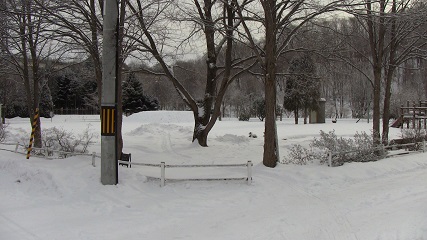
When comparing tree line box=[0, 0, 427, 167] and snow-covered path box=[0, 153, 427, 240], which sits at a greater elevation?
tree line box=[0, 0, 427, 167]

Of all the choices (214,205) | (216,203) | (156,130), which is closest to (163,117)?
(156,130)

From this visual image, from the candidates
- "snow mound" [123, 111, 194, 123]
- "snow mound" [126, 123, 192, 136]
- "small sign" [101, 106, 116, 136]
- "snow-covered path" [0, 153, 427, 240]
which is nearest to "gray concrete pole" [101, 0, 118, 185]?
"small sign" [101, 106, 116, 136]

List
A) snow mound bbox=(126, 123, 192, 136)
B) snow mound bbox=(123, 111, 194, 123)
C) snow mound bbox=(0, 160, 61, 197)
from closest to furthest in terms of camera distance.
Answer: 1. snow mound bbox=(0, 160, 61, 197)
2. snow mound bbox=(126, 123, 192, 136)
3. snow mound bbox=(123, 111, 194, 123)

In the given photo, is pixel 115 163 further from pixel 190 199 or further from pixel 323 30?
pixel 323 30

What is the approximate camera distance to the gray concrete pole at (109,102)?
27.8 ft

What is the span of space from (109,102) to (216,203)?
331cm

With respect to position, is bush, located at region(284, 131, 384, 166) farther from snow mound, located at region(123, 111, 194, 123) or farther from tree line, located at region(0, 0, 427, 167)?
snow mound, located at region(123, 111, 194, 123)

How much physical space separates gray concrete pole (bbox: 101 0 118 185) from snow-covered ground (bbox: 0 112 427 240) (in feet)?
1.39

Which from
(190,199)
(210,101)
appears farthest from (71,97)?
(190,199)

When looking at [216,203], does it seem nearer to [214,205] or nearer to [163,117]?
[214,205]

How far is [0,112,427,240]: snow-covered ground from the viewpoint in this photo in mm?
5969

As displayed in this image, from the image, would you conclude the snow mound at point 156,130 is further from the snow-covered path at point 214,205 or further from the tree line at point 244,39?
the snow-covered path at point 214,205

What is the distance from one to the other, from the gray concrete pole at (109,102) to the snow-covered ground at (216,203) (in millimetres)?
422

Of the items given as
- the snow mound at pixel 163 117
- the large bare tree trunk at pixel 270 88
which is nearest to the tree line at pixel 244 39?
Answer: the large bare tree trunk at pixel 270 88
